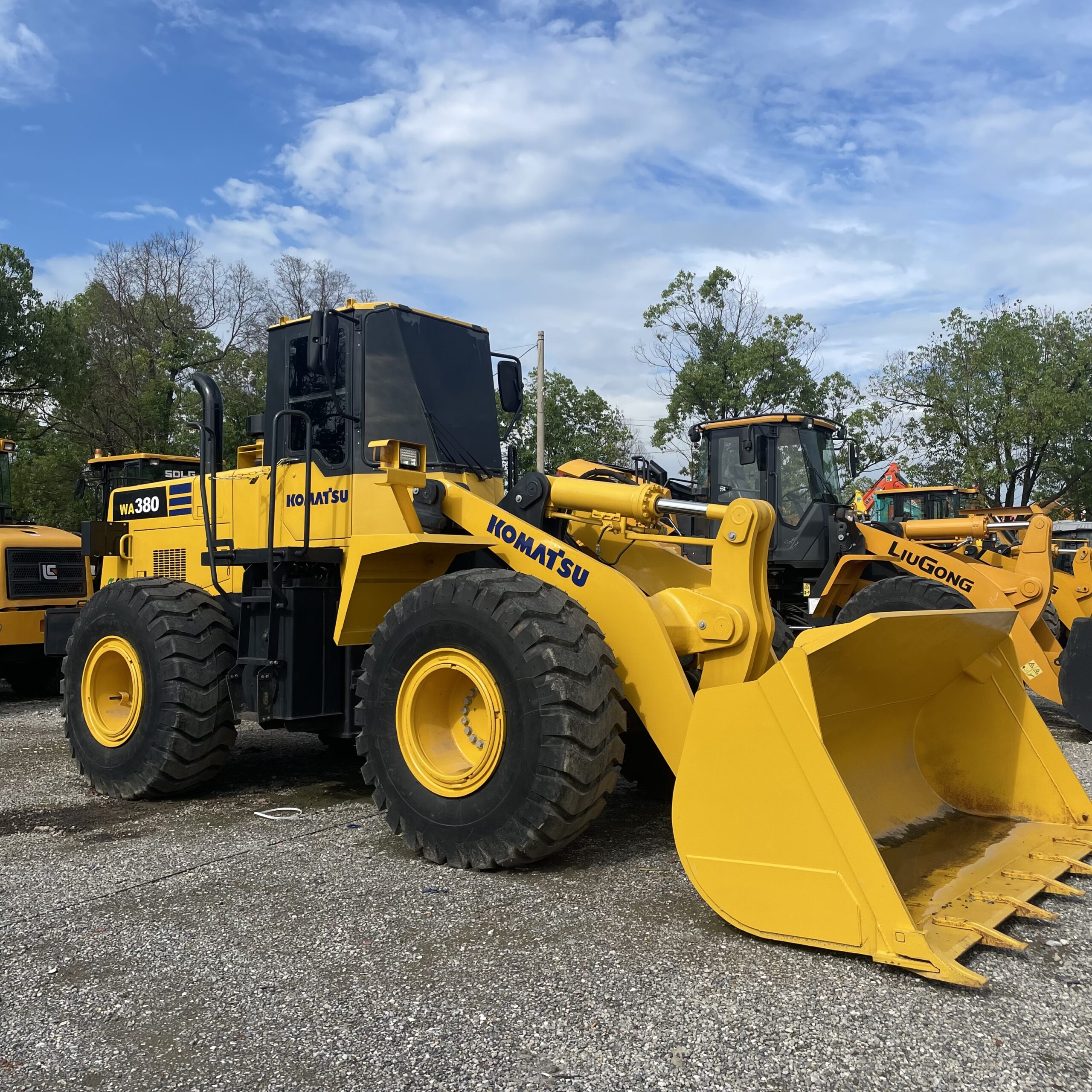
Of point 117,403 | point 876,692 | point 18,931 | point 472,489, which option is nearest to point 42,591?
point 472,489

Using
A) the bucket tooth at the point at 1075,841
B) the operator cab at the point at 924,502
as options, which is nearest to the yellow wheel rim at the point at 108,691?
the bucket tooth at the point at 1075,841

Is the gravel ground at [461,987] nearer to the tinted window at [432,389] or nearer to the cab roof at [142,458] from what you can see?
the tinted window at [432,389]

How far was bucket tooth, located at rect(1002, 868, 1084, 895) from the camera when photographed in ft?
12.2

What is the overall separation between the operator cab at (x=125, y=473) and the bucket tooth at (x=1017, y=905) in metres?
6.00

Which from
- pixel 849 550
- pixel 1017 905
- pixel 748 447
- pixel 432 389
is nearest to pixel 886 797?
pixel 1017 905

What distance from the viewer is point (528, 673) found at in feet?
13.4

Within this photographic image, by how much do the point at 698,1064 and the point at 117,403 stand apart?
2936 cm

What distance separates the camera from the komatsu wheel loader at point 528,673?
11.3ft

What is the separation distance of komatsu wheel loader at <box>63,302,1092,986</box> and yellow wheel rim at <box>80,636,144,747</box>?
2cm

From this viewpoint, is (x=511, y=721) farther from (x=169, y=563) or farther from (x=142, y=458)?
(x=142, y=458)

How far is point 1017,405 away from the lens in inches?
1065

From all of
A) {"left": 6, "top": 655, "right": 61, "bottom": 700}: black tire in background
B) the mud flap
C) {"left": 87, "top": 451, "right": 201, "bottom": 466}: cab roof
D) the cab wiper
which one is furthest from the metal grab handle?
{"left": 6, "top": 655, "right": 61, "bottom": 700}: black tire in background

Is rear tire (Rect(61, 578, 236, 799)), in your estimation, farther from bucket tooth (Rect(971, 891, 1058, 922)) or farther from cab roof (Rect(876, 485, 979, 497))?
cab roof (Rect(876, 485, 979, 497))

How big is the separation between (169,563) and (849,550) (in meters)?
6.77
